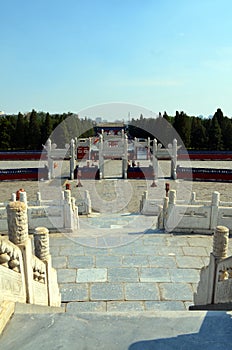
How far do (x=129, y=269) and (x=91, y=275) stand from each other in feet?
2.52

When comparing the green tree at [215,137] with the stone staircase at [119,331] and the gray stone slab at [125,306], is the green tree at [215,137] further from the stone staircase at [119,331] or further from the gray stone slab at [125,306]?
the stone staircase at [119,331]

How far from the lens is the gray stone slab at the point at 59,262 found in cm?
578

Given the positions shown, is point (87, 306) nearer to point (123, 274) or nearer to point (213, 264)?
point (123, 274)

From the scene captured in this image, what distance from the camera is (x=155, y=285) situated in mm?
5133

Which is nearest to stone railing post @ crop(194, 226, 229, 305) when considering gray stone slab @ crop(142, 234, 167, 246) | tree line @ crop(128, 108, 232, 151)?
gray stone slab @ crop(142, 234, 167, 246)

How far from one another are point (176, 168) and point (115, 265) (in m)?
13.3

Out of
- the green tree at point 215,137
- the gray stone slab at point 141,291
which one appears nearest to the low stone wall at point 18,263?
the gray stone slab at point 141,291

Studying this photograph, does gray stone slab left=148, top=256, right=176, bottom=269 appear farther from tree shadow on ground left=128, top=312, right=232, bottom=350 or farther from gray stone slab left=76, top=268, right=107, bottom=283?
tree shadow on ground left=128, top=312, right=232, bottom=350

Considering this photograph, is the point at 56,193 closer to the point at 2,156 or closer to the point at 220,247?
the point at 220,247

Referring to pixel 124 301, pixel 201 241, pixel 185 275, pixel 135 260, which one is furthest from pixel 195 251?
pixel 124 301

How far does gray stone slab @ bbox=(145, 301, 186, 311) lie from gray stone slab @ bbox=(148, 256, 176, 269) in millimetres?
1115

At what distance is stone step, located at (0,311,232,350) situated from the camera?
2229mm

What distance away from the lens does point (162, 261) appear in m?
6.00

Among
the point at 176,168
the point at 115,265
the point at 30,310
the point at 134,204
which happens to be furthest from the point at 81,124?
the point at 30,310
